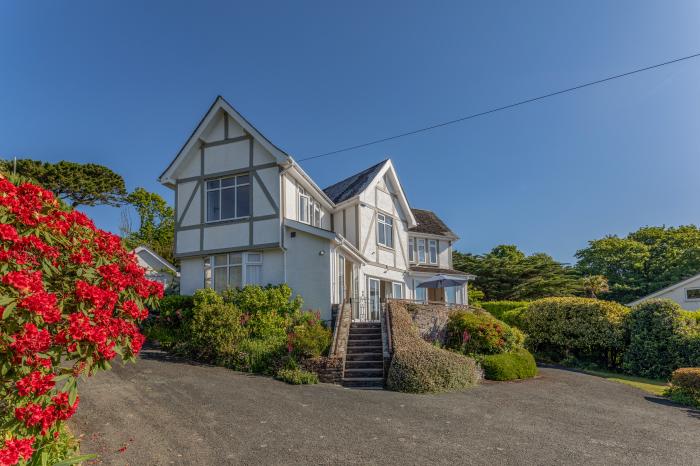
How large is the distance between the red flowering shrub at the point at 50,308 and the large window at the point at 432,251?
26535mm

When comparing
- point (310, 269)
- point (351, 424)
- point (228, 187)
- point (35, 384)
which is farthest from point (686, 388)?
point (228, 187)

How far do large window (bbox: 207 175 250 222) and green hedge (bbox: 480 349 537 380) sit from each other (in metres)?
10.9

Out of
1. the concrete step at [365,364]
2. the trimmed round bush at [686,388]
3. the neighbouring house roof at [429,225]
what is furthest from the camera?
the neighbouring house roof at [429,225]

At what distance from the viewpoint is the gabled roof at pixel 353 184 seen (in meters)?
23.3

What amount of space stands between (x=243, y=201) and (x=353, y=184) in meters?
8.07

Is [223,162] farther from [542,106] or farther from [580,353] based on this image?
[580,353]

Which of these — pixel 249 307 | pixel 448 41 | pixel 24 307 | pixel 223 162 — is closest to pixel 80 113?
pixel 223 162

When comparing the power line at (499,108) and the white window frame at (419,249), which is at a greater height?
the power line at (499,108)

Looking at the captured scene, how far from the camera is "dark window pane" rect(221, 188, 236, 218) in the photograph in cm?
1892

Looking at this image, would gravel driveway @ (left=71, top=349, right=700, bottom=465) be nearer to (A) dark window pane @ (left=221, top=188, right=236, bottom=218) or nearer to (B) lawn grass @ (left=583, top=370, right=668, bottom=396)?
(B) lawn grass @ (left=583, top=370, right=668, bottom=396)

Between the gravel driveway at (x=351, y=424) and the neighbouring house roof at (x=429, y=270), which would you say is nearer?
the gravel driveway at (x=351, y=424)

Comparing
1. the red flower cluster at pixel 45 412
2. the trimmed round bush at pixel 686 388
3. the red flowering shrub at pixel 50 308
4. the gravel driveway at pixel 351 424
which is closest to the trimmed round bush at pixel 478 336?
the gravel driveway at pixel 351 424

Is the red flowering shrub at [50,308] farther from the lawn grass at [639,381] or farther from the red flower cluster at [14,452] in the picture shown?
the lawn grass at [639,381]

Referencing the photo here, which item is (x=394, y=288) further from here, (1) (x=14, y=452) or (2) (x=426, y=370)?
(1) (x=14, y=452)
